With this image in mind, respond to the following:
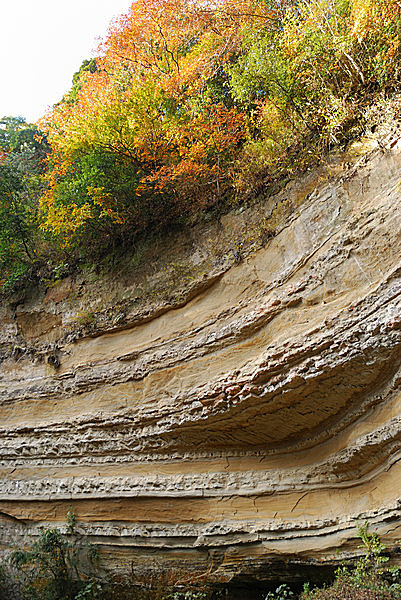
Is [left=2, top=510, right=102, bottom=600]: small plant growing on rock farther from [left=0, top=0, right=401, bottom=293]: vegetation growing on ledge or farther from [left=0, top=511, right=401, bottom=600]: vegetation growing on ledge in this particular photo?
[left=0, top=0, right=401, bottom=293]: vegetation growing on ledge

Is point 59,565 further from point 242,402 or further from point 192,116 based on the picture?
point 192,116

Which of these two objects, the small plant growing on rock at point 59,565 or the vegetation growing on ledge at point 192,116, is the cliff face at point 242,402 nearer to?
the small plant growing on rock at point 59,565

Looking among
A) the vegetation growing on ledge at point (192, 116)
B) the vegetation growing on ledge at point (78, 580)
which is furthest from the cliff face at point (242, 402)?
the vegetation growing on ledge at point (192, 116)

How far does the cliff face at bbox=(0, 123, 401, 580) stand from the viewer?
4516mm

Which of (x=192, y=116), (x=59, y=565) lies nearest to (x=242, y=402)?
(x=59, y=565)

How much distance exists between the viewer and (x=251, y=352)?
521cm

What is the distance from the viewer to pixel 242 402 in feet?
16.5

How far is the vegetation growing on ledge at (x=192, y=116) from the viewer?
5.81 metres

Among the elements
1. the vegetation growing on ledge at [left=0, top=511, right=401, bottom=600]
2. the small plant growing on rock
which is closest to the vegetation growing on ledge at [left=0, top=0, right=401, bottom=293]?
the small plant growing on rock

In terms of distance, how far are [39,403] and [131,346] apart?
217cm

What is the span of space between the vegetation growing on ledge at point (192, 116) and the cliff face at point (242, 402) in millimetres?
956

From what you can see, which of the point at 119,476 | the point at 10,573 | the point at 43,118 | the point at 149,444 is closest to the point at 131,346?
the point at 149,444

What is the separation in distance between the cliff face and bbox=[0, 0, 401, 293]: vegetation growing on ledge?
0.96 meters

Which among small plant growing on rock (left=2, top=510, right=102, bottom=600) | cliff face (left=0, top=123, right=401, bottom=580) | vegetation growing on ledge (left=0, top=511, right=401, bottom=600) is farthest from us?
small plant growing on rock (left=2, top=510, right=102, bottom=600)
